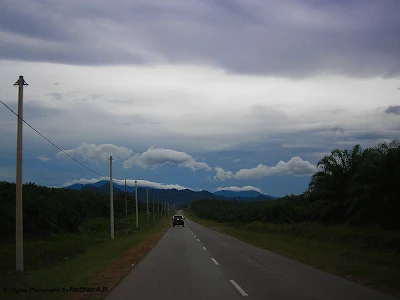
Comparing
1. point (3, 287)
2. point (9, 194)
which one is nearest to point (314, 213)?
point (9, 194)

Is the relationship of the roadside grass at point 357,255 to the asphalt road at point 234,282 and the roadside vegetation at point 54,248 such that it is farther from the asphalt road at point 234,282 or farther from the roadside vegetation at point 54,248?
the roadside vegetation at point 54,248

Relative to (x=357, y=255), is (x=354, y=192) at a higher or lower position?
higher

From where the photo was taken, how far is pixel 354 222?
30516 millimetres

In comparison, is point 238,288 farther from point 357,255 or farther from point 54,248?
point 54,248

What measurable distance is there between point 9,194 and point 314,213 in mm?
27620

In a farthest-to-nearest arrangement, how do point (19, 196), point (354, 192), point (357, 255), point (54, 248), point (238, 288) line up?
point (354, 192) → point (54, 248) → point (357, 255) → point (19, 196) → point (238, 288)

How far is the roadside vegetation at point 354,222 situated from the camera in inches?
656

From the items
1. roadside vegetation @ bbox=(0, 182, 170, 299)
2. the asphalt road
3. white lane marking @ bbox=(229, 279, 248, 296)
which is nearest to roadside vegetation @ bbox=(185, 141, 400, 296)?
the asphalt road

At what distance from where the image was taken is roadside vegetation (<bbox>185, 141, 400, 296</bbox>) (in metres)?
16.7

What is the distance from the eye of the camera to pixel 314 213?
39781 mm

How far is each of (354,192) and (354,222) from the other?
7.22 ft

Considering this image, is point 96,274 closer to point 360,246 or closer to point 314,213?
point 360,246

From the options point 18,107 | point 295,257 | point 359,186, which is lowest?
point 295,257

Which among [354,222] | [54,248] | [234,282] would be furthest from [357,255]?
[54,248]
